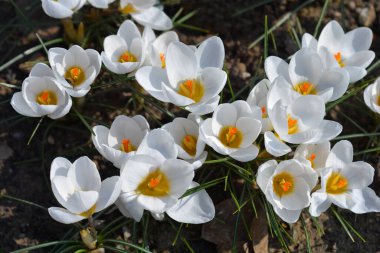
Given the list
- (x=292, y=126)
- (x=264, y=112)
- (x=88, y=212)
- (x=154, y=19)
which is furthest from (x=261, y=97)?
(x=88, y=212)

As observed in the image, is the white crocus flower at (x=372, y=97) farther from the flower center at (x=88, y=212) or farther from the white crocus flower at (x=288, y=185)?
the flower center at (x=88, y=212)

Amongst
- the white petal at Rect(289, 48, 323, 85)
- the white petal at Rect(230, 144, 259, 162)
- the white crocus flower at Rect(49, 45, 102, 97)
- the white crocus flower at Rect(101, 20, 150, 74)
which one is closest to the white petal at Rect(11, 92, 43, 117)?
the white crocus flower at Rect(49, 45, 102, 97)

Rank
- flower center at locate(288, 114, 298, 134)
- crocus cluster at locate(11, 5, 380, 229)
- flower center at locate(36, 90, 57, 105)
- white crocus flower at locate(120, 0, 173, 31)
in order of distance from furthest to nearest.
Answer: white crocus flower at locate(120, 0, 173, 31) → flower center at locate(36, 90, 57, 105) → flower center at locate(288, 114, 298, 134) → crocus cluster at locate(11, 5, 380, 229)

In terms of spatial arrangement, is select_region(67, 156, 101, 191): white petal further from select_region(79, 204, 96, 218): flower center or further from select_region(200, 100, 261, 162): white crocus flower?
select_region(200, 100, 261, 162): white crocus flower

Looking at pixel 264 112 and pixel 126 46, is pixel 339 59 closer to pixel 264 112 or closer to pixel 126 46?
pixel 264 112

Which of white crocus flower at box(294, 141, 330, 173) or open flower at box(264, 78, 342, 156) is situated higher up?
open flower at box(264, 78, 342, 156)
